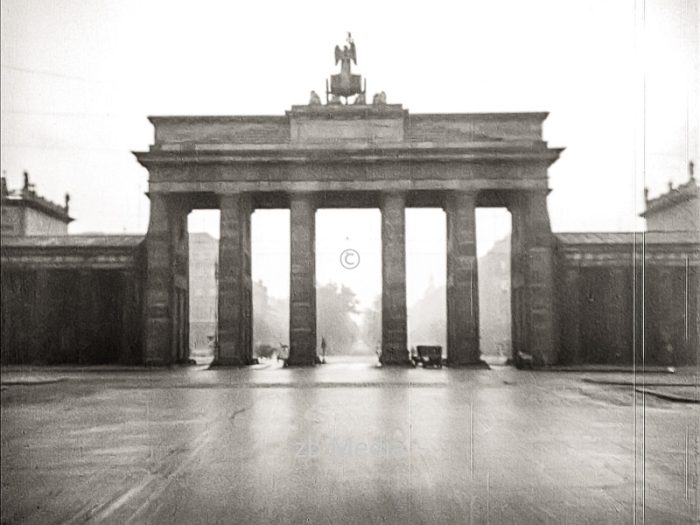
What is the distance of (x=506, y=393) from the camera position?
15586mm

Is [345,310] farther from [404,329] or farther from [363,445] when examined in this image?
[363,445]

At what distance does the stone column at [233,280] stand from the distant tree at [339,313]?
345cm

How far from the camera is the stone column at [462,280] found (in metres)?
29.0

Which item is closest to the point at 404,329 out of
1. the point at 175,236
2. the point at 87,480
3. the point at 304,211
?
the point at 304,211

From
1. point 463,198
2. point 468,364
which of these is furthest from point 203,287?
point 468,364

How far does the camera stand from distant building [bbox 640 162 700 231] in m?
9.23

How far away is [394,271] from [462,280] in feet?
9.61

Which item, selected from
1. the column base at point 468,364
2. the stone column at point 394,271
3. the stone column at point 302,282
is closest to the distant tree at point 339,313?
the stone column at point 302,282

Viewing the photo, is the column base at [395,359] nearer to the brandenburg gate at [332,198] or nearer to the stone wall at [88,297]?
the brandenburg gate at [332,198]

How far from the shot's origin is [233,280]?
3000 centimetres

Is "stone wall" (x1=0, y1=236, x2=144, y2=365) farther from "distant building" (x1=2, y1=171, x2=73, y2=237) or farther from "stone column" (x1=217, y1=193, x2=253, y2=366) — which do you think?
"stone column" (x1=217, y1=193, x2=253, y2=366)

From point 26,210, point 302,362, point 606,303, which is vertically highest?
point 26,210

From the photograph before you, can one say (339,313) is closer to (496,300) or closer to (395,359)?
(395,359)

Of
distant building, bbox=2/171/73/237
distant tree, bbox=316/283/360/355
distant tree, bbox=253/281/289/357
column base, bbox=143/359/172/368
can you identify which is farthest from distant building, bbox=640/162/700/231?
distant tree, bbox=253/281/289/357
